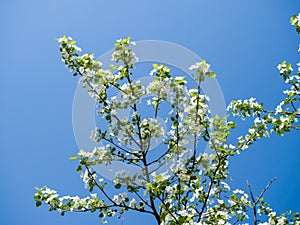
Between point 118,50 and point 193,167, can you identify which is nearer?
point 193,167

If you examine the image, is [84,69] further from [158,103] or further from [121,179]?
[121,179]

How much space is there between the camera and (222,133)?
100 inches

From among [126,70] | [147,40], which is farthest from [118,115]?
[147,40]

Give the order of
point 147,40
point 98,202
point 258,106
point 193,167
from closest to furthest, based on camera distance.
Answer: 1. point 193,167
2. point 98,202
3. point 258,106
4. point 147,40

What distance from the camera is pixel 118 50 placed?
8.84 ft

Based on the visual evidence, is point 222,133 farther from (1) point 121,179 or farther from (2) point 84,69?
(2) point 84,69

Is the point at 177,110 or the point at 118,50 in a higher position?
the point at 118,50

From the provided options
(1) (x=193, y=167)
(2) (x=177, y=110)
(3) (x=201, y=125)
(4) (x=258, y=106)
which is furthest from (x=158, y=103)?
(4) (x=258, y=106)

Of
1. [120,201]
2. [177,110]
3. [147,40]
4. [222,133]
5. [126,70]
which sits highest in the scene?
[147,40]

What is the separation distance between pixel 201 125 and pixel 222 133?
0.57 feet

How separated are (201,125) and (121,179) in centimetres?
70

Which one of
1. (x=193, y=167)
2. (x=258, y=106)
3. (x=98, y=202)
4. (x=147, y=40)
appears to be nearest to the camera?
(x=193, y=167)

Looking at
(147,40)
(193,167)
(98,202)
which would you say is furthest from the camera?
(147,40)

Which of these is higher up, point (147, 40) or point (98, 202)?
point (147, 40)
